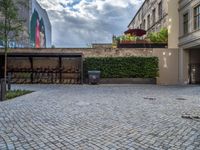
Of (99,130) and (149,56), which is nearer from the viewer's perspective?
(99,130)

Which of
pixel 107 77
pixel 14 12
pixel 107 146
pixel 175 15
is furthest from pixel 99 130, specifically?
pixel 175 15

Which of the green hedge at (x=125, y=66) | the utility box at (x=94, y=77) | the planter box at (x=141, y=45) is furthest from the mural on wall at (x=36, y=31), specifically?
the utility box at (x=94, y=77)

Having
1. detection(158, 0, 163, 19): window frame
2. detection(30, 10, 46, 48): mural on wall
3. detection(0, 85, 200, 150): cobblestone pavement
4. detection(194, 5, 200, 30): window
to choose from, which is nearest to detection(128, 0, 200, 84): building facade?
detection(194, 5, 200, 30): window

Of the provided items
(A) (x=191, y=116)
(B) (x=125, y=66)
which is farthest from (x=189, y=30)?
(A) (x=191, y=116)

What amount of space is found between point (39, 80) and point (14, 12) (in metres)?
9.16

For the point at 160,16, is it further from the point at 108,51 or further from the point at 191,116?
the point at 191,116

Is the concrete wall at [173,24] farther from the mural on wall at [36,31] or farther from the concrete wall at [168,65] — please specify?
the mural on wall at [36,31]

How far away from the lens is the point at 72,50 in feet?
77.3

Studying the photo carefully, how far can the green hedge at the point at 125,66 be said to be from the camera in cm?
2264

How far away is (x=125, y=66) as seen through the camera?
22.7 metres

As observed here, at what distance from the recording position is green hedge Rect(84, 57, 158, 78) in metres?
22.6

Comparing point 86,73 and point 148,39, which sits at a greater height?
point 148,39

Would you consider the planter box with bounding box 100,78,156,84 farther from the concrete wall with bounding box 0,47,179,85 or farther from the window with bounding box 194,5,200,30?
the window with bounding box 194,5,200,30

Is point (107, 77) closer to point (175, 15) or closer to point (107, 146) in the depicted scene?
point (175, 15)
